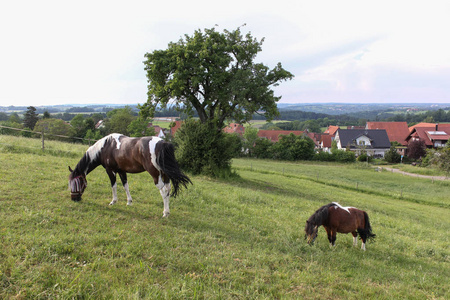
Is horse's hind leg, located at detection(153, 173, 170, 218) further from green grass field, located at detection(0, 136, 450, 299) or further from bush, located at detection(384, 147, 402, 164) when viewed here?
bush, located at detection(384, 147, 402, 164)

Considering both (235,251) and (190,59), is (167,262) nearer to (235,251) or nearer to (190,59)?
(235,251)

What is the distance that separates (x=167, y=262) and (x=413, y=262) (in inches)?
242

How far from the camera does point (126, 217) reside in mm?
6406

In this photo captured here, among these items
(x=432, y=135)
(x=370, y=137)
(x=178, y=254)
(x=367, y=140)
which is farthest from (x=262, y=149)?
(x=178, y=254)

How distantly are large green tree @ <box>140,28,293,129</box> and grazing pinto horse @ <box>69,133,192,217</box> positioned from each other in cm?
953

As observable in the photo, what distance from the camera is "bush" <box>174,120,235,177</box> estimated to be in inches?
691

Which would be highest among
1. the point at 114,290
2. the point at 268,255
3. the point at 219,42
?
the point at 219,42

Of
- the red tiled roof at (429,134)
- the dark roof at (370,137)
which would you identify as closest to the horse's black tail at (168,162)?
the dark roof at (370,137)

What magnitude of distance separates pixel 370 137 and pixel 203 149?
66.0m

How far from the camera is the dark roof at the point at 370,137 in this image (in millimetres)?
67750

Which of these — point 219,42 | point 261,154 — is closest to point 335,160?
point 261,154

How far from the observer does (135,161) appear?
7078 millimetres

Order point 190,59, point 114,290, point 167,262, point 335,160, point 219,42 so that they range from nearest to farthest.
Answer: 1. point 114,290
2. point 167,262
3. point 190,59
4. point 219,42
5. point 335,160

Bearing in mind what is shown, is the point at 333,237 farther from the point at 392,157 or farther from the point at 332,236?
the point at 392,157
